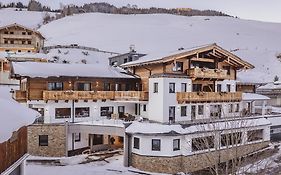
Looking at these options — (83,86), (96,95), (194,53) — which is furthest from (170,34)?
(96,95)

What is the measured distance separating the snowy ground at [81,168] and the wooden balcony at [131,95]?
20.6 feet

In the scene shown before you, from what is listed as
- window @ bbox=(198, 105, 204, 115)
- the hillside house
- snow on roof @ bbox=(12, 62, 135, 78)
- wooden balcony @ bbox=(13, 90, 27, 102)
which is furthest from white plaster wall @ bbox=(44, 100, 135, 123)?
window @ bbox=(198, 105, 204, 115)

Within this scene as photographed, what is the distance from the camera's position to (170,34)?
327ft

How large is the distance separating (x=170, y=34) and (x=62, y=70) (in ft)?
237

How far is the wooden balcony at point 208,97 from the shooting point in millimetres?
28656

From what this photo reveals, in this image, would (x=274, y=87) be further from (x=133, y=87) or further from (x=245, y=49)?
(x=245, y=49)

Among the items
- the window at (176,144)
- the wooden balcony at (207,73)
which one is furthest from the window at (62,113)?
the wooden balcony at (207,73)

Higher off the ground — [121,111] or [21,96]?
[21,96]

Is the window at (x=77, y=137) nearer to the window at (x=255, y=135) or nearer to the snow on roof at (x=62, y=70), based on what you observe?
the snow on roof at (x=62, y=70)

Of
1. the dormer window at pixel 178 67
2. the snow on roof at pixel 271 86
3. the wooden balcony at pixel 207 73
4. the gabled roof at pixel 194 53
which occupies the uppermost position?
the gabled roof at pixel 194 53

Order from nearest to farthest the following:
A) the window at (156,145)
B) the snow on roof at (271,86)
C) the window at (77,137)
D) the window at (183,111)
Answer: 1. the window at (156,145)
2. the window at (77,137)
3. the window at (183,111)
4. the snow on roof at (271,86)

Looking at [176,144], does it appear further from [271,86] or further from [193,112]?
[271,86]

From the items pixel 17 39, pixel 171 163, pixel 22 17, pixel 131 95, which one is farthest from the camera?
pixel 22 17

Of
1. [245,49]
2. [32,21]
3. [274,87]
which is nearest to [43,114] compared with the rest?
[274,87]
